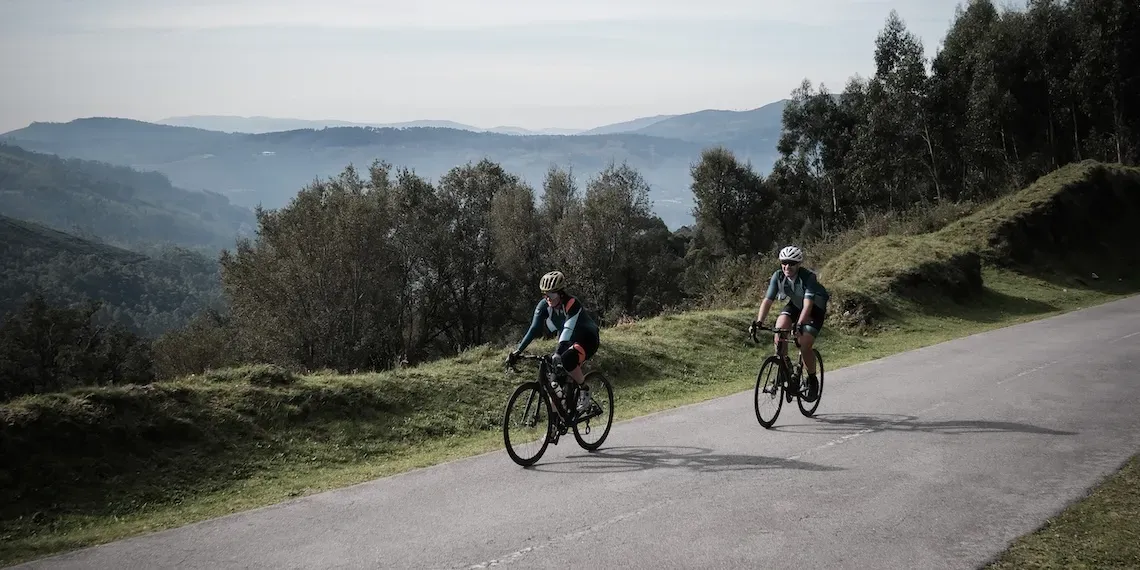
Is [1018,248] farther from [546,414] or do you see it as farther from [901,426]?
[546,414]

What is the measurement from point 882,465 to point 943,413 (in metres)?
3.11

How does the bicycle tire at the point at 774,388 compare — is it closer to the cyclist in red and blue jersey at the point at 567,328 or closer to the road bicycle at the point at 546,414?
the road bicycle at the point at 546,414

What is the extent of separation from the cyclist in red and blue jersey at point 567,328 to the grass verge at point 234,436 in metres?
1.29

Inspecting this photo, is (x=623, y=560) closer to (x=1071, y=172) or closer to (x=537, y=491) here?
(x=537, y=491)

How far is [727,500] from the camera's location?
6.66 meters

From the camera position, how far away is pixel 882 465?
767 centimetres

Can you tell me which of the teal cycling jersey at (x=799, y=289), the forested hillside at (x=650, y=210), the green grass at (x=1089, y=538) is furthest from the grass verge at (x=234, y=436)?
Answer: the forested hillside at (x=650, y=210)

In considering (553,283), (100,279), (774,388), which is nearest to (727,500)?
(553,283)

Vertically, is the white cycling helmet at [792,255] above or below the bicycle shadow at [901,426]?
above

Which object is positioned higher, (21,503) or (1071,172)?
(1071,172)

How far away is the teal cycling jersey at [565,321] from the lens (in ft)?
27.5

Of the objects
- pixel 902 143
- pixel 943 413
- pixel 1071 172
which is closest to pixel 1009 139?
pixel 902 143

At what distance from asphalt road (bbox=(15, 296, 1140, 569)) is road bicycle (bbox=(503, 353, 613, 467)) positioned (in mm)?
214

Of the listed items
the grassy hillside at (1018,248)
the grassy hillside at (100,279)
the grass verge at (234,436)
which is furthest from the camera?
the grassy hillside at (100,279)
